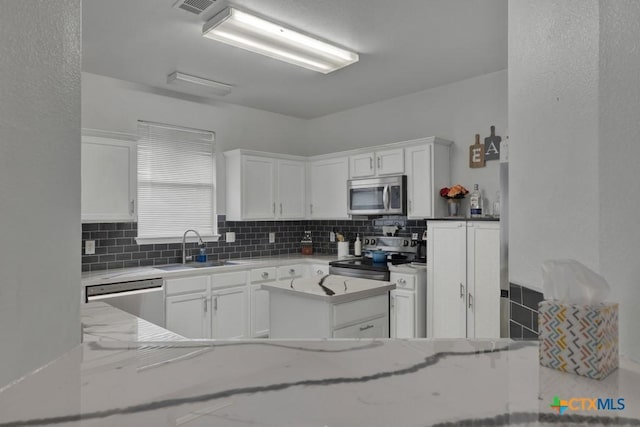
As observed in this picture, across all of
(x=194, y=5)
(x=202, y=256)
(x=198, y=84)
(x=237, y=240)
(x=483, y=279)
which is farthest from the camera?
(x=237, y=240)

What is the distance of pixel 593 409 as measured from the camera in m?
0.55

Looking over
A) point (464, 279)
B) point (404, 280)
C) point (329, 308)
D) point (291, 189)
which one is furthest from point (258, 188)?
point (329, 308)

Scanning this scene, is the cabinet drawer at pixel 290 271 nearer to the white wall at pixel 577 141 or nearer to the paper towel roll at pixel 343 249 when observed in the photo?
the paper towel roll at pixel 343 249

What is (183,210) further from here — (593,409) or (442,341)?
(593,409)

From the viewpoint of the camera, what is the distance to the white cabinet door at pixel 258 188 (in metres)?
4.80

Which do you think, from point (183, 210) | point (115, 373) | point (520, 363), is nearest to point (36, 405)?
point (115, 373)

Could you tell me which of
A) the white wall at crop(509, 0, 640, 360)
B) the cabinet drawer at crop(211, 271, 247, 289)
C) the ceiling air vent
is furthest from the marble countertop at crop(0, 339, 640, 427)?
the cabinet drawer at crop(211, 271, 247, 289)

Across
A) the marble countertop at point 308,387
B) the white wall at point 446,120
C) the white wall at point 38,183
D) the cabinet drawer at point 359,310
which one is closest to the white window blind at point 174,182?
the white wall at point 446,120

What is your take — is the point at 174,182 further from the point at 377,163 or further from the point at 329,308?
the point at 329,308

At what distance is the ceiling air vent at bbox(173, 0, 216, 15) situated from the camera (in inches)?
102

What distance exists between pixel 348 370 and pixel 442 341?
0.83 feet

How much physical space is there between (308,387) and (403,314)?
11.6ft

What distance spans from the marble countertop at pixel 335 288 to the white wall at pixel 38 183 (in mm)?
1570

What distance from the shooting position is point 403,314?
3984mm
